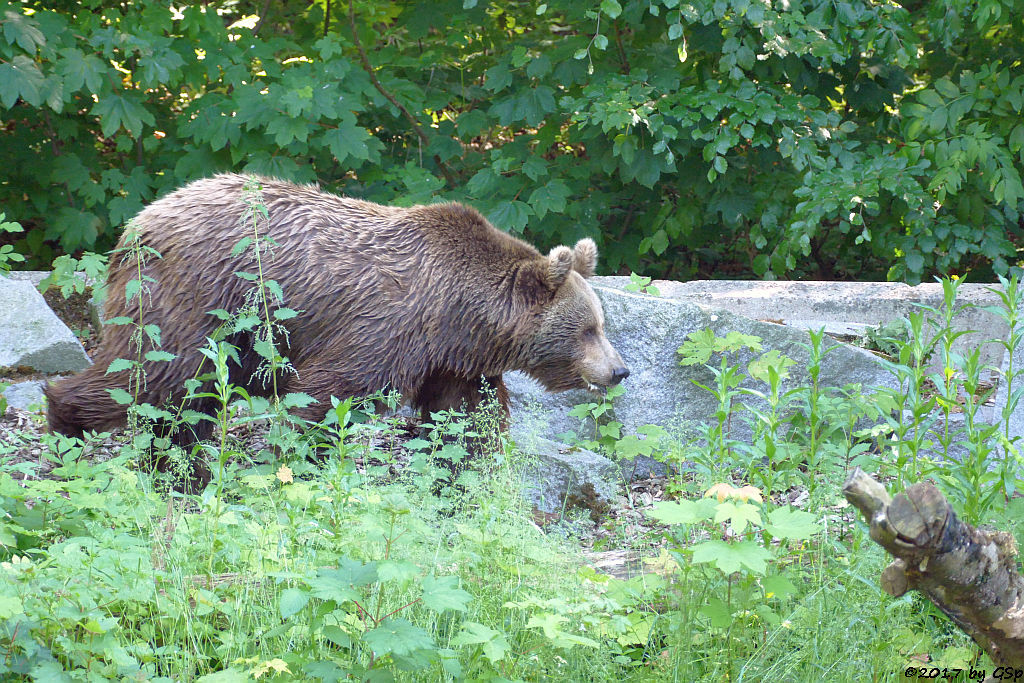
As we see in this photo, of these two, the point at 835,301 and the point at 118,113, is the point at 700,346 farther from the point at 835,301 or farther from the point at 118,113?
the point at 118,113

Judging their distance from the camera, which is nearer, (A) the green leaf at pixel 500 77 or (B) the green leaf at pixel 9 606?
(B) the green leaf at pixel 9 606

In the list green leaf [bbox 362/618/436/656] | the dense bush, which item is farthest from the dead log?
the dense bush

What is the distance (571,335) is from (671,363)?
68 centimetres

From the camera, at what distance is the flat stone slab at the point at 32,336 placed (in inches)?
253

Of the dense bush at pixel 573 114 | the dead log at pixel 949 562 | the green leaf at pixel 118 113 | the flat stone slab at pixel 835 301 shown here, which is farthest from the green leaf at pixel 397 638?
the green leaf at pixel 118 113

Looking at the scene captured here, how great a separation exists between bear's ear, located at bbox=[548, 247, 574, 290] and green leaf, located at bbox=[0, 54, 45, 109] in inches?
168

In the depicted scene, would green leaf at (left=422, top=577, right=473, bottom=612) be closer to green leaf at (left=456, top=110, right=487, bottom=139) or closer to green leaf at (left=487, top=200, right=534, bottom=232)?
green leaf at (left=487, top=200, right=534, bottom=232)

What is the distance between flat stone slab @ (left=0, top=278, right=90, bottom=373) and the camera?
6.44 meters

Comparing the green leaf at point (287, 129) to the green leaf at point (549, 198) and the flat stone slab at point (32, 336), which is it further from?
the flat stone slab at point (32, 336)

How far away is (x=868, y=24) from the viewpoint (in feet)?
24.6

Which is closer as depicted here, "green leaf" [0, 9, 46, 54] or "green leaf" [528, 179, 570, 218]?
"green leaf" [0, 9, 46, 54]

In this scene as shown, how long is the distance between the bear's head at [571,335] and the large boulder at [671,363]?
0.28 metres

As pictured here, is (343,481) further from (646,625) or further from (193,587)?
(646,625)

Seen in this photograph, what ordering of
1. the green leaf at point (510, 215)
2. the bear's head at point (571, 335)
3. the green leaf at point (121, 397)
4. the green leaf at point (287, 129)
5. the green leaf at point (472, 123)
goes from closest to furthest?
1. the green leaf at point (121, 397)
2. the bear's head at point (571, 335)
3. the green leaf at point (287, 129)
4. the green leaf at point (510, 215)
5. the green leaf at point (472, 123)
